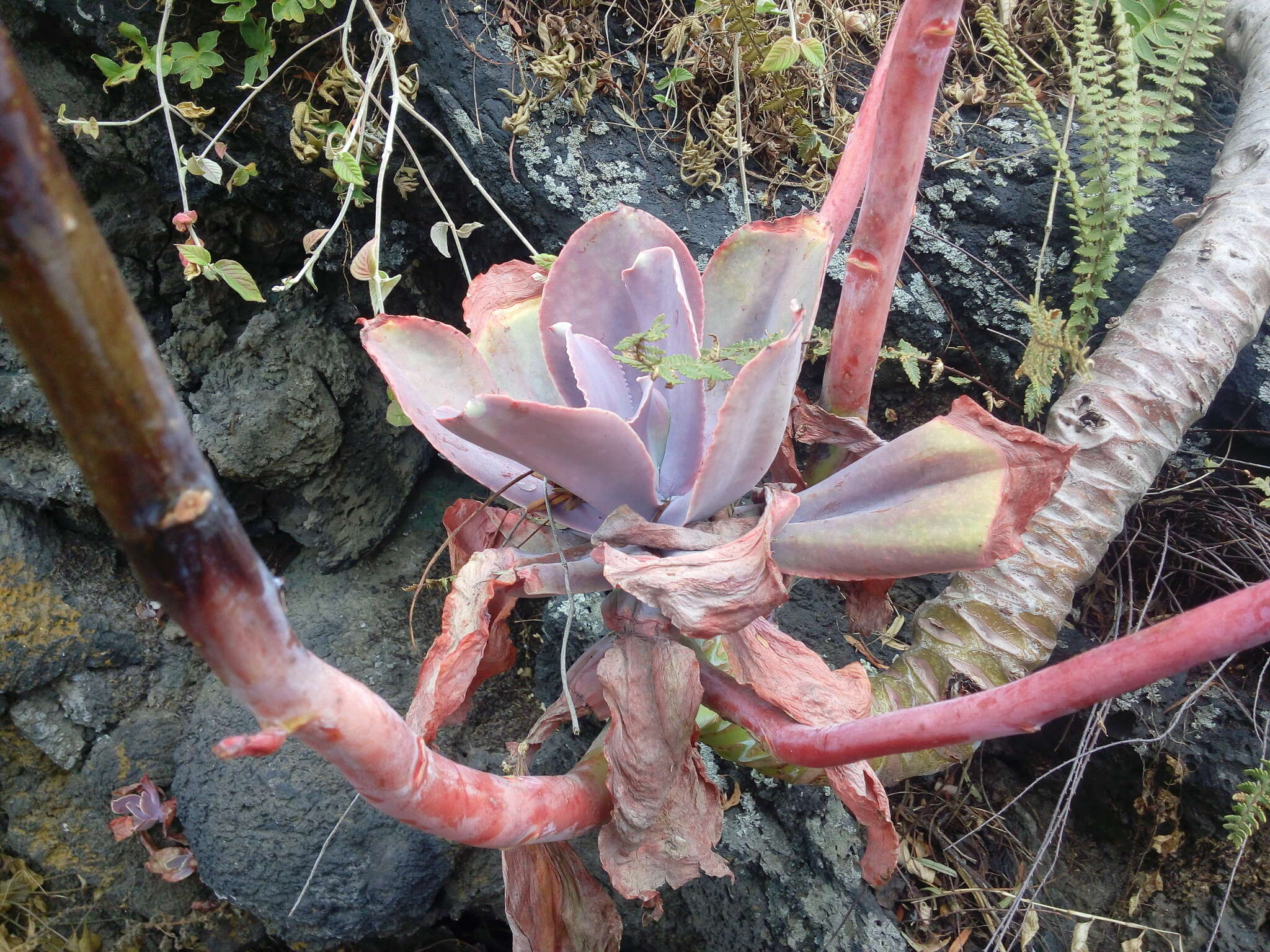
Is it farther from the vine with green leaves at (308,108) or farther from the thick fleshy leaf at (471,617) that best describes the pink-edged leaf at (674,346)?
the vine with green leaves at (308,108)

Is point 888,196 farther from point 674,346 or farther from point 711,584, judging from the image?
point 711,584

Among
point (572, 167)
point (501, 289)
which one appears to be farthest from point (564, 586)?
point (572, 167)

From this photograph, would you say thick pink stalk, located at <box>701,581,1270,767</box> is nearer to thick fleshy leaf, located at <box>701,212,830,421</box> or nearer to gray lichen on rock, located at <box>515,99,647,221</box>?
thick fleshy leaf, located at <box>701,212,830,421</box>

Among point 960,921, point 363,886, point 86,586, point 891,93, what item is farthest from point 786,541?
point 86,586

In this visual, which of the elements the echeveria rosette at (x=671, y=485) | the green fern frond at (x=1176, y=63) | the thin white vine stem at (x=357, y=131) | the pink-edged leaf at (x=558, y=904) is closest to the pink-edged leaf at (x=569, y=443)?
the echeveria rosette at (x=671, y=485)

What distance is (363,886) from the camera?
48.6 inches

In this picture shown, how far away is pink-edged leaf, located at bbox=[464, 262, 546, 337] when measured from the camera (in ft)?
3.38

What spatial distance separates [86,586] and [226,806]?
56 cm

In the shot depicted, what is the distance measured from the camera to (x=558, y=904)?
3.03 ft

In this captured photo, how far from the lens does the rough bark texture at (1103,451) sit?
0.99 m

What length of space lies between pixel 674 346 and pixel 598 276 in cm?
14

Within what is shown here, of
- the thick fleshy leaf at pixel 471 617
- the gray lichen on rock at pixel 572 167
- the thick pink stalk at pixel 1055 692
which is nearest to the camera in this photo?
the thick pink stalk at pixel 1055 692

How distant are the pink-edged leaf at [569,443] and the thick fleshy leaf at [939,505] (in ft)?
0.61

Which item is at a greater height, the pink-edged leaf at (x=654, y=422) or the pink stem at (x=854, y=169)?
the pink stem at (x=854, y=169)
